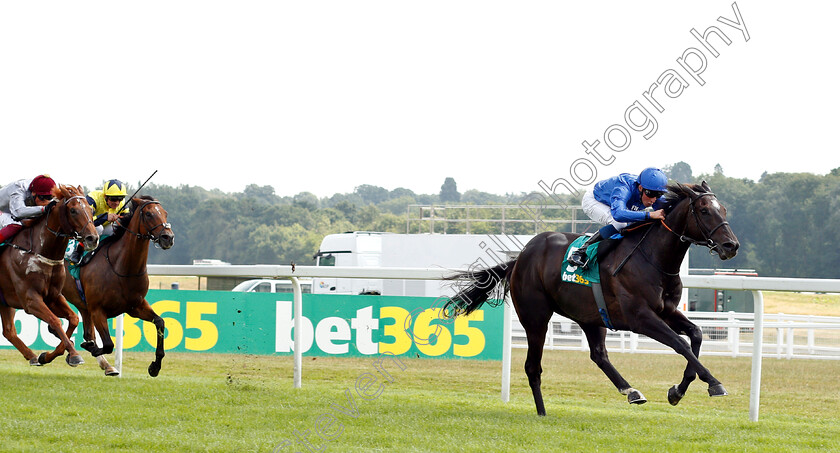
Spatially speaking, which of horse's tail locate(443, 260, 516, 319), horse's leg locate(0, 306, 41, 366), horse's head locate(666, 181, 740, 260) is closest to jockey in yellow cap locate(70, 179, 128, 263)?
horse's leg locate(0, 306, 41, 366)

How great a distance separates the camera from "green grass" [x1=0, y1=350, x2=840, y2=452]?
475 cm

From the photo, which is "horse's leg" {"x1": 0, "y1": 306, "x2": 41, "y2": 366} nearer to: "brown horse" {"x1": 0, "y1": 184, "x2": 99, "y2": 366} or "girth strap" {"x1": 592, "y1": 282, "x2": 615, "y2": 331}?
"brown horse" {"x1": 0, "y1": 184, "x2": 99, "y2": 366}

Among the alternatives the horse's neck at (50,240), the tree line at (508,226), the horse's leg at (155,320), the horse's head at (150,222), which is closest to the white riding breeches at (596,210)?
the horse's head at (150,222)

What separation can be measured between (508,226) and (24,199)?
28391 mm

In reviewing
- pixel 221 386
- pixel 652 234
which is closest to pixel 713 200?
pixel 652 234

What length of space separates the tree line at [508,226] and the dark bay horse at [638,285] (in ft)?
58.1

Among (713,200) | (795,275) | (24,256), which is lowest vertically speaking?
(795,275)

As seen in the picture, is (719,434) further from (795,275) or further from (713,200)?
(795,275)

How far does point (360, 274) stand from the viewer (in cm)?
719

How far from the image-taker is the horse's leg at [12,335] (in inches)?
285

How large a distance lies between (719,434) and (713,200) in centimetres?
146

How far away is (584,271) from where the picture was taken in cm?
602

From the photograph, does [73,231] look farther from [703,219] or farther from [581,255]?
[703,219]

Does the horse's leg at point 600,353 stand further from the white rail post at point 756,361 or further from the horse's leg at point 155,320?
the horse's leg at point 155,320
